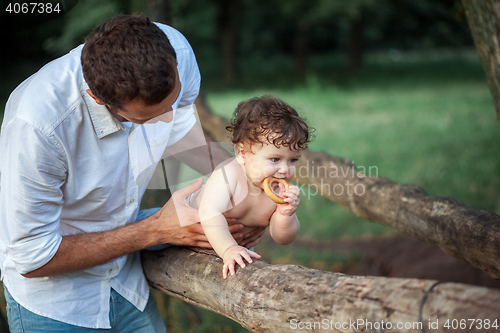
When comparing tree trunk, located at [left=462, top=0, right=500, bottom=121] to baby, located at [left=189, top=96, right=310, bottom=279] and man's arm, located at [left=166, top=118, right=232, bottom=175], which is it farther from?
man's arm, located at [left=166, top=118, right=232, bottom=175]

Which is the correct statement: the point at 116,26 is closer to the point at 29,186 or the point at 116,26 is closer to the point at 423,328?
the point at 29,186

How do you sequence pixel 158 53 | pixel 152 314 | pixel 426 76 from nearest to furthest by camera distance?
pixel 158 53 < pixel 152 314 < pixel 426 76

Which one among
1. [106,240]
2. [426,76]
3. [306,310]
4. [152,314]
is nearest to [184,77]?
[106,240]

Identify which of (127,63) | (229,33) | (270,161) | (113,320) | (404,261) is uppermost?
(127,63)

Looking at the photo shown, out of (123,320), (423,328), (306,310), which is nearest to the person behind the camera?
(423,328)

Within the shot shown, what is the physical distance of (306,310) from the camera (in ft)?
→ 3.85

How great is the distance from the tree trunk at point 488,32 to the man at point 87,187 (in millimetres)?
1514

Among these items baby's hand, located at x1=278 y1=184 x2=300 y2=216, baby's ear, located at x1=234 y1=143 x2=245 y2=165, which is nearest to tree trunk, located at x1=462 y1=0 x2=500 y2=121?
baby's hand, located at x1=278 y1=184 x2=300 y2=216

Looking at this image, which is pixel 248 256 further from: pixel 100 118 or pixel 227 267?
pixel 100 118

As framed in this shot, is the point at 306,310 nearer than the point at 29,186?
Yes

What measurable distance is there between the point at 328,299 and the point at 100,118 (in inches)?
42.3

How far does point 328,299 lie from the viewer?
1.13 metres

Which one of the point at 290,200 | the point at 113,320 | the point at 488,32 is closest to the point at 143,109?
the point at 290,200

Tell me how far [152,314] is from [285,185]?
3.07ft
